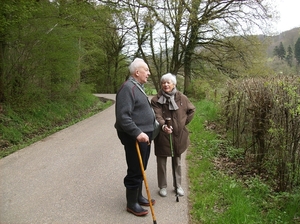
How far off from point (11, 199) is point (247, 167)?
4.25 m

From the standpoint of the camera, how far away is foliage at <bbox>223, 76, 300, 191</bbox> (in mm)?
3748

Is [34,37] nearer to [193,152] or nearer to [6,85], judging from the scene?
[6,85]

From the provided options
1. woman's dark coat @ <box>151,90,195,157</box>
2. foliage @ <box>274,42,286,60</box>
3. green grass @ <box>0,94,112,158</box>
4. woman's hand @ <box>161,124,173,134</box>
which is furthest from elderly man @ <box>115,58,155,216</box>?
foliage @ <box>274,42,286,60</box>

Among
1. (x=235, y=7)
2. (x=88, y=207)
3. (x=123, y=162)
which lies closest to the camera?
(x=88, y=207)

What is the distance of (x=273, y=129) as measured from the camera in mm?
4016

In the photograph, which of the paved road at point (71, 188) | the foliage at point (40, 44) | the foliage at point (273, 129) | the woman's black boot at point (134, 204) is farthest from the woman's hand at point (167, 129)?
the foliage at point (40, 44)

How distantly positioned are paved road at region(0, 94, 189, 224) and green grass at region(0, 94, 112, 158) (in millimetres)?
874

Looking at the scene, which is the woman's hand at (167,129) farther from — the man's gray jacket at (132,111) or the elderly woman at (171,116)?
the man's gray jacket at (132,111)

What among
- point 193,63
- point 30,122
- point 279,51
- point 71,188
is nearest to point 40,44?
point 30,122

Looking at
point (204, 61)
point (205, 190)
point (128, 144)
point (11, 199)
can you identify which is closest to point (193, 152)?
point (205, 190)

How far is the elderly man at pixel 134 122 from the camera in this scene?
10.2 ft

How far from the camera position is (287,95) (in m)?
3.82

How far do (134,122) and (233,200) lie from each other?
189cm

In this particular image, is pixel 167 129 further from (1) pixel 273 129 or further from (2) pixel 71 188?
(2) pixel 71 188
